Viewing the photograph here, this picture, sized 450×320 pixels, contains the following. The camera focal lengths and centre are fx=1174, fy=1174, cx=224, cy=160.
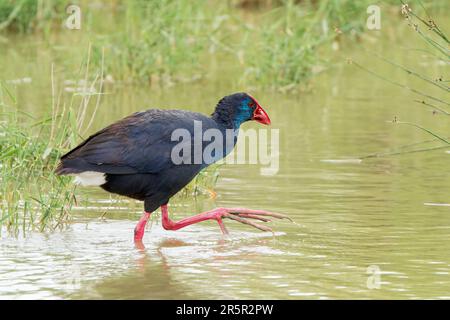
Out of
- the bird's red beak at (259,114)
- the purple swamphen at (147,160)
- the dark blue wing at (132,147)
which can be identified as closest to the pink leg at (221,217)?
the purple swamphen at (147,160)

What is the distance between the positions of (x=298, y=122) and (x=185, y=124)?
421cm

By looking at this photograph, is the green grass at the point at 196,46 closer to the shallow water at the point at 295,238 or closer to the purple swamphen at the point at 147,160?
the shallow water at the point at 295,238

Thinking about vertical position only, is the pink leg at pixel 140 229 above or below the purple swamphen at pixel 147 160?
below

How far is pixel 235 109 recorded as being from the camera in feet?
26.9

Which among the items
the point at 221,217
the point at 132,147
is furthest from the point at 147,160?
the point at 221,217

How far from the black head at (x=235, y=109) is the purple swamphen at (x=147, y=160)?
22 cm

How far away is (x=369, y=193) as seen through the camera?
9.12 metres

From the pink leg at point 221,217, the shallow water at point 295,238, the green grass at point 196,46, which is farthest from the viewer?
the green grass at point 196,46

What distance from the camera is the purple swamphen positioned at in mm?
7570

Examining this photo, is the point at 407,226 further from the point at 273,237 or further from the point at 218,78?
the point at 218,78

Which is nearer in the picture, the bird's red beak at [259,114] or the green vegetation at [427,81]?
the green vegetation at [427,81]

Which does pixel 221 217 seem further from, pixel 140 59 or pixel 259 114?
pixel 140 59

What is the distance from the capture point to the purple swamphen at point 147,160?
7570mm
